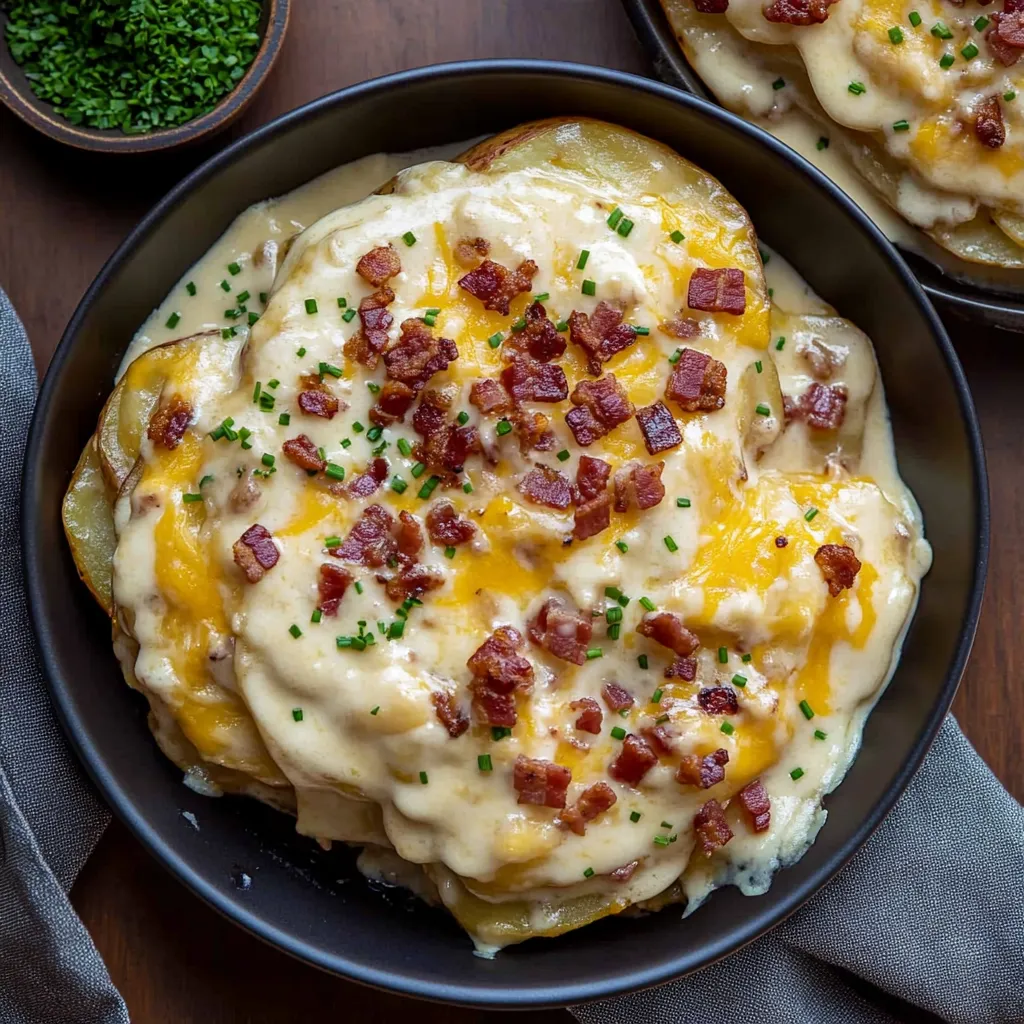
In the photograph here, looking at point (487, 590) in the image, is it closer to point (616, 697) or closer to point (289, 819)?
point (616, 697)

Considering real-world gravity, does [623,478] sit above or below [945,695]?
above

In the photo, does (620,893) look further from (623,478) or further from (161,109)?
(161,109)

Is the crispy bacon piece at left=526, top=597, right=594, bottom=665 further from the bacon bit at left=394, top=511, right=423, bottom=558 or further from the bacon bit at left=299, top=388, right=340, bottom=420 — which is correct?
the bacon bit at left=299, top=388, right=340, bottom=420

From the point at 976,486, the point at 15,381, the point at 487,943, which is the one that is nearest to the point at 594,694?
the point at 487,943

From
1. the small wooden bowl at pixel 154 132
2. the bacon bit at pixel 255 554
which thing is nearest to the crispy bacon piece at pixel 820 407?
the bacon bit at pixel 255 554

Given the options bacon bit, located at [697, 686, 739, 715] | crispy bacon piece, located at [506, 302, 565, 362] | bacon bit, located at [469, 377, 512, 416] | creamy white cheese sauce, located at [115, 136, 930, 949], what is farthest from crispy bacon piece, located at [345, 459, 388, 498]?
bacon bit, located at [697, 686, 739, 715]

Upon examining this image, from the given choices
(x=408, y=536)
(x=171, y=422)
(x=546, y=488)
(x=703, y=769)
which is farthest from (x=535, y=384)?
(x=703, y=769)
